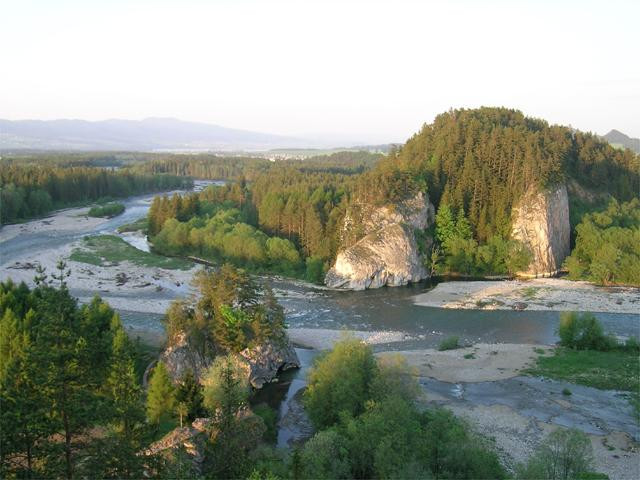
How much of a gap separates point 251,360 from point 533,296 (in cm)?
3540

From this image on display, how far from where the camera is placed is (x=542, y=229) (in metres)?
71.9

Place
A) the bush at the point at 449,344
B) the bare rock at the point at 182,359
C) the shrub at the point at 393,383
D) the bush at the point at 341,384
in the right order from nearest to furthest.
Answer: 1. the shrub at the point at 393,383
2. the bush at the point at 341,384
3. the bare rock at the point at 182,359
4. the bush at the point at 449,344

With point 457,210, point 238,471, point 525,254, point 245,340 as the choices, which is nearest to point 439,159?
point 457,210

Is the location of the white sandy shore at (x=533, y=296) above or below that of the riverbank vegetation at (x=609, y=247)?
below

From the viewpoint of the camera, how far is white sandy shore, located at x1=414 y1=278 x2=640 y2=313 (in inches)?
2232

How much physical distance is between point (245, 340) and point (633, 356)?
29771 millimetres

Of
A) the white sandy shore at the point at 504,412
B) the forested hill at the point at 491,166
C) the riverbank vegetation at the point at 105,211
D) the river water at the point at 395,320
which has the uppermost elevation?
the forested hill at the point at 491,166

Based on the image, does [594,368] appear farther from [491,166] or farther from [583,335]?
[491,166]

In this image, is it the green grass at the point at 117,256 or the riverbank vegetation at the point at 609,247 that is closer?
the riverbank vegetation at the point at 609,247

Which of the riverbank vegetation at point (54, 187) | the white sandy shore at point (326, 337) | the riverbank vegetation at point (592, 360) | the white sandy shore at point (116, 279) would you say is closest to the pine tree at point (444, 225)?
the white sandy shore at point (326, 337)

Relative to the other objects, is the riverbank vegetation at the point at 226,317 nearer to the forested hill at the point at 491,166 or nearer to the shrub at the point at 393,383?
the shrub at the point at 393,383

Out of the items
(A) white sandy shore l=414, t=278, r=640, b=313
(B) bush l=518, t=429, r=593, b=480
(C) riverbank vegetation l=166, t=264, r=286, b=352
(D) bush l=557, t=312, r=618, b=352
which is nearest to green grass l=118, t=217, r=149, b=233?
(A) white sandy shore l=414, t=278, r=640, b=313

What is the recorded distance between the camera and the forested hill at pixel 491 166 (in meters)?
74.7

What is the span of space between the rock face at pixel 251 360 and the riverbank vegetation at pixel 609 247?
42.9 meters
